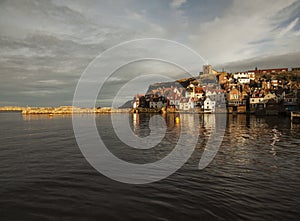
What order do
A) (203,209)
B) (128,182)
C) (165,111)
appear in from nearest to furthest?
(203,209), (128,182), (165,111)

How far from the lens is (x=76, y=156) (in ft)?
70.6

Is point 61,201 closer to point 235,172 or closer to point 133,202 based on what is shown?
point 133,202

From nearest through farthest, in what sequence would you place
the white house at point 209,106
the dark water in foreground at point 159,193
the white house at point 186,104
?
1. the dark water in foreground at point 159,193
2. the white house at point 209,106
3. the white house at point 186,104

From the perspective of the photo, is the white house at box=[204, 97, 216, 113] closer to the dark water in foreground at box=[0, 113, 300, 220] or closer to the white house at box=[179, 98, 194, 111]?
the white house at box=[179, 98, 194, 111]

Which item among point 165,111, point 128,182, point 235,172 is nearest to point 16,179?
point 128,182

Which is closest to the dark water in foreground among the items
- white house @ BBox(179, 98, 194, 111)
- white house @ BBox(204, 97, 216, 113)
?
white house @ BBox(204, 97, 216, 113)

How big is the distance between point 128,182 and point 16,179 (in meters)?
7.99

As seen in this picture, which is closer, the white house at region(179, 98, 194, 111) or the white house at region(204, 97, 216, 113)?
the white house at region(204, 97, 216, 113)

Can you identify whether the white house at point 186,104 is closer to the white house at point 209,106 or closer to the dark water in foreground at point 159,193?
the white house at point 209,106

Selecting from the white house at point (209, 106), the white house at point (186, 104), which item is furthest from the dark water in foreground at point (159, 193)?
the white house at point (186, 104)

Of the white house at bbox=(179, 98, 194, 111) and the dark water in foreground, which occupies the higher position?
the white house at bbox=(179, 98, 194, 111)

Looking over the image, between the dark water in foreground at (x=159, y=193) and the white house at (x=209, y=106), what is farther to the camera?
the white house at (x=209, y=106)

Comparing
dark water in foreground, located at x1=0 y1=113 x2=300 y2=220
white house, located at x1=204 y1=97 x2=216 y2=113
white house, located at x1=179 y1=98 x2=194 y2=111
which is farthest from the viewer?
white house, located at x1=179 y1=98 x2=194 y2=111

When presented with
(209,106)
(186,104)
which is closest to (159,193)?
(209,106)
